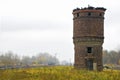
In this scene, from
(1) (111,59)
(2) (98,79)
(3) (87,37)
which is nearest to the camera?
(2) (98,79)

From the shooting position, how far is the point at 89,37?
123ft

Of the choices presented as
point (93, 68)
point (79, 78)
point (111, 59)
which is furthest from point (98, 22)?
point (111, 59)

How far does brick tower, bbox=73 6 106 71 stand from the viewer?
37406mm

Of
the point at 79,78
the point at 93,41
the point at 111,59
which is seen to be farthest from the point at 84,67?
the point at 111,59

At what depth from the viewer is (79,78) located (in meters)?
27.9

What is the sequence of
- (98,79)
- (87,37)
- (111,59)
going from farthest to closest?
(111,59)
(87,37)
(98,79)

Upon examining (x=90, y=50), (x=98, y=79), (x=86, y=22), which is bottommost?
(x=98, y=79)

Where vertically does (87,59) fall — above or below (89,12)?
below

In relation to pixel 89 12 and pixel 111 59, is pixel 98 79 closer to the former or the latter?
pixel 89 12

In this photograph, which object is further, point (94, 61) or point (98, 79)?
point (94, 61)

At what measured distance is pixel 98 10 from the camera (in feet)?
124

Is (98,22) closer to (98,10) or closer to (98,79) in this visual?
(98,10)

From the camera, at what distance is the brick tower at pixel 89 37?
123 ft

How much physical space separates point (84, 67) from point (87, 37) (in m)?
4.13
